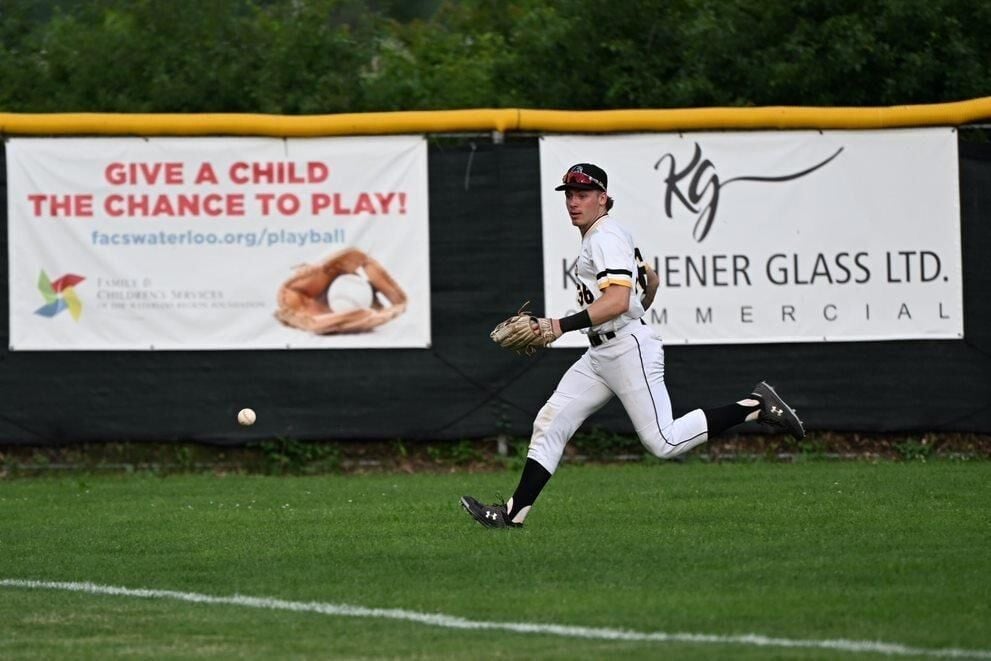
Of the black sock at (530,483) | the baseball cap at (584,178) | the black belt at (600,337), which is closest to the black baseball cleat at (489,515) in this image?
the black sock at (530,483)

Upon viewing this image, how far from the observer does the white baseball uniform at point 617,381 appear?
859 cm

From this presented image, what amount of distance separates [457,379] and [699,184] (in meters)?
2.49

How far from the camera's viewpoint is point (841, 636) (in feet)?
18.5

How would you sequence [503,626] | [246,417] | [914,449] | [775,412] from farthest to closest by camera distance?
[914,449] < [246,417] < [775,412] < [503,626]

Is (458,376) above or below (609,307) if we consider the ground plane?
below

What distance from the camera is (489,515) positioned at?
8727 mm

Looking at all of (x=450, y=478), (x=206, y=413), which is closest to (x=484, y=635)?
(x=450, y=478)

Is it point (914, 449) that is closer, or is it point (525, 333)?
point (525, 333)

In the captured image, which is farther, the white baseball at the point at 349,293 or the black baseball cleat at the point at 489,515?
the white baseball at the point at 349,293

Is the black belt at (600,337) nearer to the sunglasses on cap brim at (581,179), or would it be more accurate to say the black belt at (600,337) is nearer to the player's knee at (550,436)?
the player's knee at (550,436)

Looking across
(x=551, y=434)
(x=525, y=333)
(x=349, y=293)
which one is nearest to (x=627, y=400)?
(x=551, y=434)

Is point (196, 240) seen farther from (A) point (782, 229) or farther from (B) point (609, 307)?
(B) point (609, 307)

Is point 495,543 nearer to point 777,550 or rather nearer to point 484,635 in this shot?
point 777,550

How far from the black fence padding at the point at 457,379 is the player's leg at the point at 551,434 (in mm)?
4430
